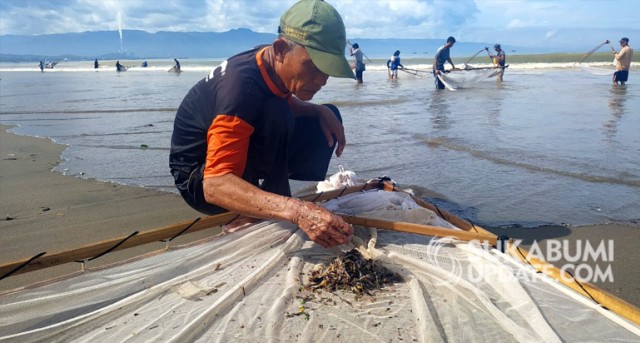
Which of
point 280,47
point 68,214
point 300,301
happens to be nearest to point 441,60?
point 68,214

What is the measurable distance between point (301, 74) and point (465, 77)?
53.6 ft

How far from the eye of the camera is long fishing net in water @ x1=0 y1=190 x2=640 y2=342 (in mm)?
1628

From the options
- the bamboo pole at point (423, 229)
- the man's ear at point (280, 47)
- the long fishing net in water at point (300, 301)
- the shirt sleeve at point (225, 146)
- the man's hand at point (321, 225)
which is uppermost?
the man's ear at point (280, 47)

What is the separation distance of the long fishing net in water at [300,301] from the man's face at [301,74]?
75cm

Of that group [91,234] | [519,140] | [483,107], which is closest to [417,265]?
[91,234]

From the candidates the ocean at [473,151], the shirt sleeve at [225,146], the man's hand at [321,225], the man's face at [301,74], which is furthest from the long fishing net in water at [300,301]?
the ocean at [473,151]

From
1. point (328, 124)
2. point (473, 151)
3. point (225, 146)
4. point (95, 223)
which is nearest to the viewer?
point (225, 146)

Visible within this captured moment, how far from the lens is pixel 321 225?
2.00 m

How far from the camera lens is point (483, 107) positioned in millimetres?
10672

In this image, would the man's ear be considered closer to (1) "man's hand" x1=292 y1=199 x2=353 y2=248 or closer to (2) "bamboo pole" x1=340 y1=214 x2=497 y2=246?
(1) "man's hand" x1=292 y1=199 x2=353 y2=248

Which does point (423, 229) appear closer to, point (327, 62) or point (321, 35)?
point (327, 62)

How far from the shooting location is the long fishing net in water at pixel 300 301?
1.63 metres

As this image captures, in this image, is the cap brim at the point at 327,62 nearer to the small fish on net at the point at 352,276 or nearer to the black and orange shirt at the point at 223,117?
the black and orange shirt at the point at 223,117

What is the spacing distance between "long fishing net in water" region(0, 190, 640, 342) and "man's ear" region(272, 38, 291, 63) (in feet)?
2.91
